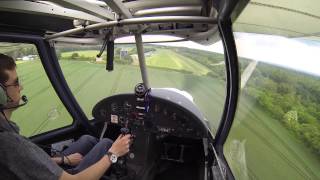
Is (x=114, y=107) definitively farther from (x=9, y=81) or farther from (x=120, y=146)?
(x=9, y=81)

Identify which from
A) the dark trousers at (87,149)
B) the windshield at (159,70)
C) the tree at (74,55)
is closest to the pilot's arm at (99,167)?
the dark trousers at (87,149)

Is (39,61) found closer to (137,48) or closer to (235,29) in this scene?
(137,48)

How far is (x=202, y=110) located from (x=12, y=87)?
190 cm

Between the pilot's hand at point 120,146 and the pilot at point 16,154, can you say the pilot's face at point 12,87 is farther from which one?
the pilot's hand at point 120,146

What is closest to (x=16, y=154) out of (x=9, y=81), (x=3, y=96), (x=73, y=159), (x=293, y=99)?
(x=3, y=96)

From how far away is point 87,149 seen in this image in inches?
104

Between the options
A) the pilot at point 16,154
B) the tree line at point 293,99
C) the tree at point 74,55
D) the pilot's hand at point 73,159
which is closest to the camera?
the tree line at point 293,99

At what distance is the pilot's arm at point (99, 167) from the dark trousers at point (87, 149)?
28cm

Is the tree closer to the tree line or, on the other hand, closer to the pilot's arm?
the pilot's arm

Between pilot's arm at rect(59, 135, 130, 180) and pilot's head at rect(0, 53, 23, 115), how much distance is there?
485mm

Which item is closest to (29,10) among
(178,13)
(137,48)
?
(178,13)

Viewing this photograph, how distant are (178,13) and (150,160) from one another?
60.2 inches

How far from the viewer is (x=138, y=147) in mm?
2879

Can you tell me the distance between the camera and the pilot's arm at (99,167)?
5.16 ft
